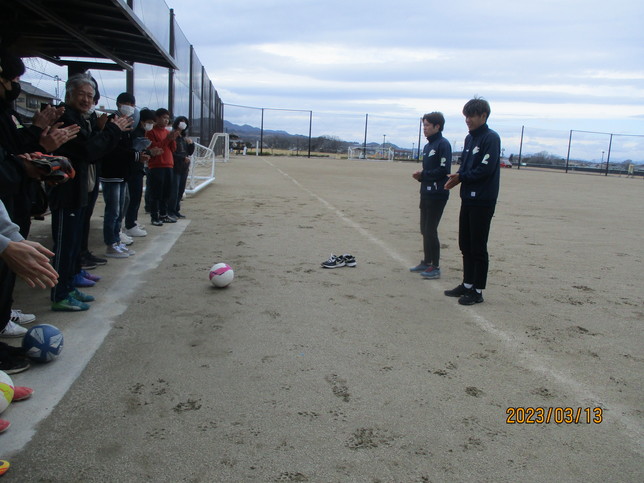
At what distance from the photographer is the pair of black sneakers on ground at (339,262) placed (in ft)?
20.1

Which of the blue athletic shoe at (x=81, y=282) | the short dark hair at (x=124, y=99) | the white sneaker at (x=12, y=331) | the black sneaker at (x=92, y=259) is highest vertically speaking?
the short dark hair at (x=124, y=99)

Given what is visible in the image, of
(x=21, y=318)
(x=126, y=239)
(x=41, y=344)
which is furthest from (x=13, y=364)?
(x=126, y=239)

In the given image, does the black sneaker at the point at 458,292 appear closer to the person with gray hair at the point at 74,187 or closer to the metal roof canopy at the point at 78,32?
the person with gray hair at the point at 74,187

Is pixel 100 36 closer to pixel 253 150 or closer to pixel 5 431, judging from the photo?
pixel 5 431

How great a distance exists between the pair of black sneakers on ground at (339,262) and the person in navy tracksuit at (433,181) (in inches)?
34.3

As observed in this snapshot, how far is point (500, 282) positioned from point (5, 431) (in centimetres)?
492

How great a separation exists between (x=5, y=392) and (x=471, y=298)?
154 inches

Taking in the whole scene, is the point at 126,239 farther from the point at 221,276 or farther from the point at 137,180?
the point at 221,276

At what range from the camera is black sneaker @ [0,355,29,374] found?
124 inches

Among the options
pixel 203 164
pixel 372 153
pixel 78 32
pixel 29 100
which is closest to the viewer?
pixel 78 32

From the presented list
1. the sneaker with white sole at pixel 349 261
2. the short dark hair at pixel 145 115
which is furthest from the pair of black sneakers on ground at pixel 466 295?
the short dark hair at pixel 145 115

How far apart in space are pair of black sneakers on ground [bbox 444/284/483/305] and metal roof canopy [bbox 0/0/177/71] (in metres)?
4.77

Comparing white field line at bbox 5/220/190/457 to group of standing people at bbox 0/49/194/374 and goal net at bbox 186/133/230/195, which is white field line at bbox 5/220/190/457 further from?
goal net at bbox 186/133/230/195

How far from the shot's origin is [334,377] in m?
3.24
